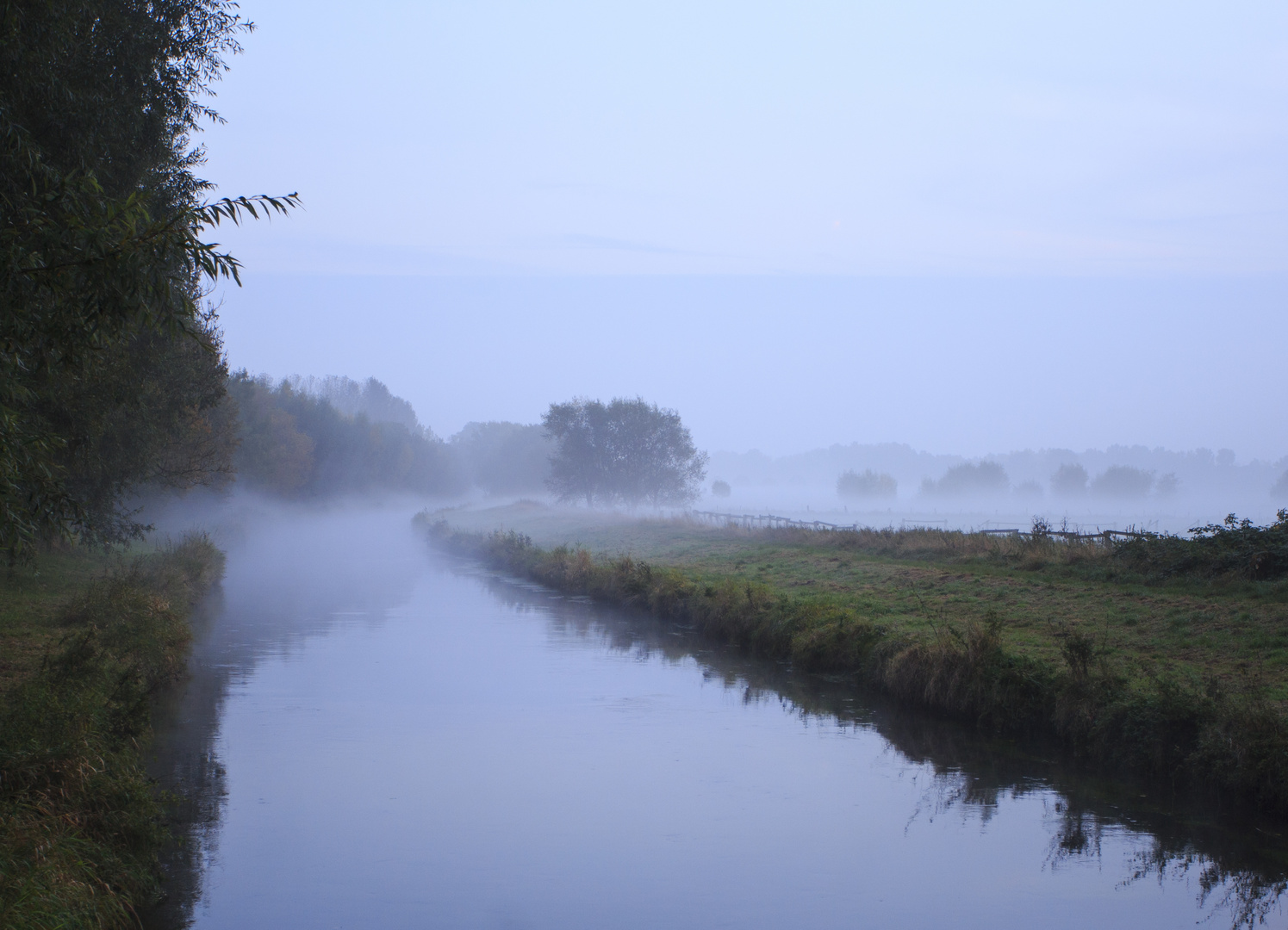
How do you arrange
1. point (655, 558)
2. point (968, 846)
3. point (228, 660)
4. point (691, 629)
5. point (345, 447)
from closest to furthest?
point (968, 846)
point (228, 660)
point (691, 629)
point (655, 558)
point (345, 447)

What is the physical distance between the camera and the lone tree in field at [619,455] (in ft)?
273

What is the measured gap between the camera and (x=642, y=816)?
11773 millimetres

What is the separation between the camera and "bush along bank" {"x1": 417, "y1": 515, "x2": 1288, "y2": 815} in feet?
36.9

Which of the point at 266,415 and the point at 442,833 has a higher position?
the point at 266,415

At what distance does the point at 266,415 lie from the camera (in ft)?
227

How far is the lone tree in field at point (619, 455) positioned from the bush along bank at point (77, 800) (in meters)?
69.4

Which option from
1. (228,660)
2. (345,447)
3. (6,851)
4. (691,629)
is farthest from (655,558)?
(345,447)

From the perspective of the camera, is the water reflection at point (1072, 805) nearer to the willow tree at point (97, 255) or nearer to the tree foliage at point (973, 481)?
the willow tree at point (97, 255)

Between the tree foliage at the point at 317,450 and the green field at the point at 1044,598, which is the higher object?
the tree foliage at the point at 317,450

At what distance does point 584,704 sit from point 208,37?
43.1 feet

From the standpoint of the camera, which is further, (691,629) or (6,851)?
(691,629)

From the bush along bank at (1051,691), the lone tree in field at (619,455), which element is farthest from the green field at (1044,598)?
the lone tree in field at (619,455)

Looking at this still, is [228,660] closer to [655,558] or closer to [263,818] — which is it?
[263,818]

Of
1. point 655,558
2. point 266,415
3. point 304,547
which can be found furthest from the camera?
point 266,415
